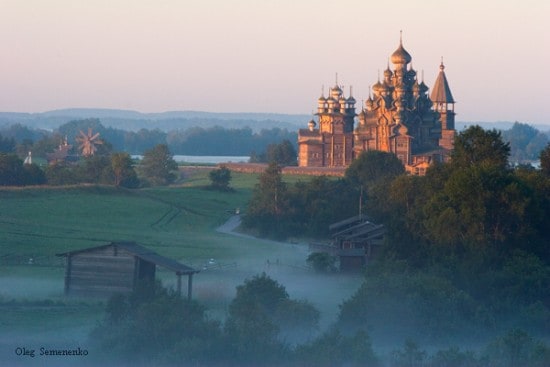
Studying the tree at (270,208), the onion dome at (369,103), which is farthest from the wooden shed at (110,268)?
the onion dome at (369,103)

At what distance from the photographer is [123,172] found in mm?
78812

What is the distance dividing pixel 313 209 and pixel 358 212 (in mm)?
3979

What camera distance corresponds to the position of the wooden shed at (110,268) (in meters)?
37.2

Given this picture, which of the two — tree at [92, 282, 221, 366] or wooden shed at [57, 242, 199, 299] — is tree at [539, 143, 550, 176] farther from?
tree at [92, 282, 221, 366]

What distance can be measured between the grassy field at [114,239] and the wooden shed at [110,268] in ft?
2.72

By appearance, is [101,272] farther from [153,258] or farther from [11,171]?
[11,171]

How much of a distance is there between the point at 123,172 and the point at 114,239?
91.5 ft

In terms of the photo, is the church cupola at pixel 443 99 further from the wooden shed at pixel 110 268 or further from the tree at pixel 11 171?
the wooden shed at pixel 110 268

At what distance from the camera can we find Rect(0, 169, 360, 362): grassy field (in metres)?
34.0

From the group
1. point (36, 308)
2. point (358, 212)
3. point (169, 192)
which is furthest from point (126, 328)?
point (169, 192)

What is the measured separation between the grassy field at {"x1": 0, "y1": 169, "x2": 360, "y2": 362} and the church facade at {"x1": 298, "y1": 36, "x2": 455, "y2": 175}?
19.5 m

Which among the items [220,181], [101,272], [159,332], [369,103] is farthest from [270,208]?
[369,103]

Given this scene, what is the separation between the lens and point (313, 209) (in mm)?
62188

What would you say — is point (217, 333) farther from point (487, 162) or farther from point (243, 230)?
point (243, 230)
